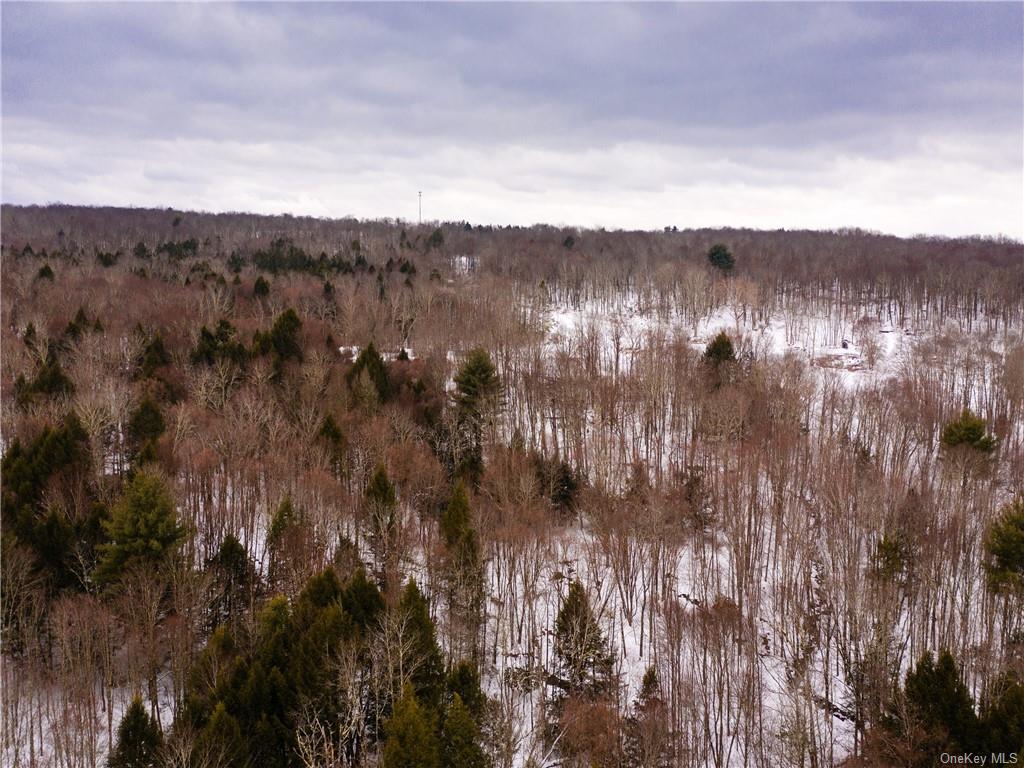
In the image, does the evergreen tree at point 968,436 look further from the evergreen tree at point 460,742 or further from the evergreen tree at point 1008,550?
the evergreen tree at point 460,742

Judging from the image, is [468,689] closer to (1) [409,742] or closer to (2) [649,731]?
(1) [409,742]

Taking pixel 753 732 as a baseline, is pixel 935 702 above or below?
above

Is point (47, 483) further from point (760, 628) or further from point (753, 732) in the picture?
point (760, 628)

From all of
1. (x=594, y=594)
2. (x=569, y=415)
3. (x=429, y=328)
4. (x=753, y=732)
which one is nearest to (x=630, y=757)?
(x=753, y=732)

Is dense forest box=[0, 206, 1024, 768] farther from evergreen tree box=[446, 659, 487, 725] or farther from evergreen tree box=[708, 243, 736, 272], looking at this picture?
evergreen tree box=[708, 243, 736, 272]

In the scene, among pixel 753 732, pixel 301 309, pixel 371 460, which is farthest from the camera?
pixel 301 309

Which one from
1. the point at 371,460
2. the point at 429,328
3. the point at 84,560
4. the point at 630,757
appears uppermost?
the point at 429,328
